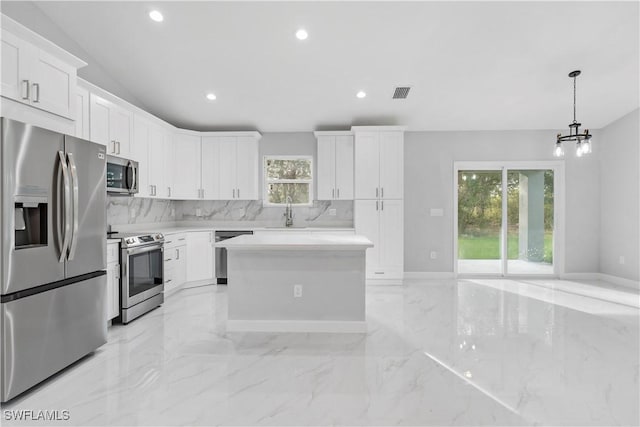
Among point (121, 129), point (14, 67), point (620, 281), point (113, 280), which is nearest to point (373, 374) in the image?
point (113, 280)

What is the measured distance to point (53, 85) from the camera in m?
2.45

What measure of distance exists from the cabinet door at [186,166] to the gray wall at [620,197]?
22.5 ft

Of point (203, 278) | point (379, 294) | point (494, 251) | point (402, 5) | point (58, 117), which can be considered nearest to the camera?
point (58, 117)

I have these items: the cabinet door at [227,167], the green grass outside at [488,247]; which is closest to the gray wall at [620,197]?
the green grass outside at [488,247]

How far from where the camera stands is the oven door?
3354mm

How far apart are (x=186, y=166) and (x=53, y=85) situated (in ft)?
9.05

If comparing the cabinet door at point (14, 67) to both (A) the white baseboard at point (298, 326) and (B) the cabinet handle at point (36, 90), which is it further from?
(A) the white baseboard at point (298, 326)

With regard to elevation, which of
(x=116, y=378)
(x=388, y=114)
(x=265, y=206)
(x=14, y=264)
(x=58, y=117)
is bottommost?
(x=116, y=378)

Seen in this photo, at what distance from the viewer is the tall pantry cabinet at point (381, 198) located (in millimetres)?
5105

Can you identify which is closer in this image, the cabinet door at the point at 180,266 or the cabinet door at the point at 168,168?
the cabinet door at the point at 180,266

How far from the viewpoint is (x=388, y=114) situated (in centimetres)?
505

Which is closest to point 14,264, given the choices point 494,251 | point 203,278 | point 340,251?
point 340,251

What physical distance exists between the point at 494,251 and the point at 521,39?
349 cm

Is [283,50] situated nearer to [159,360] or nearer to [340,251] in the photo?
[340,251]
